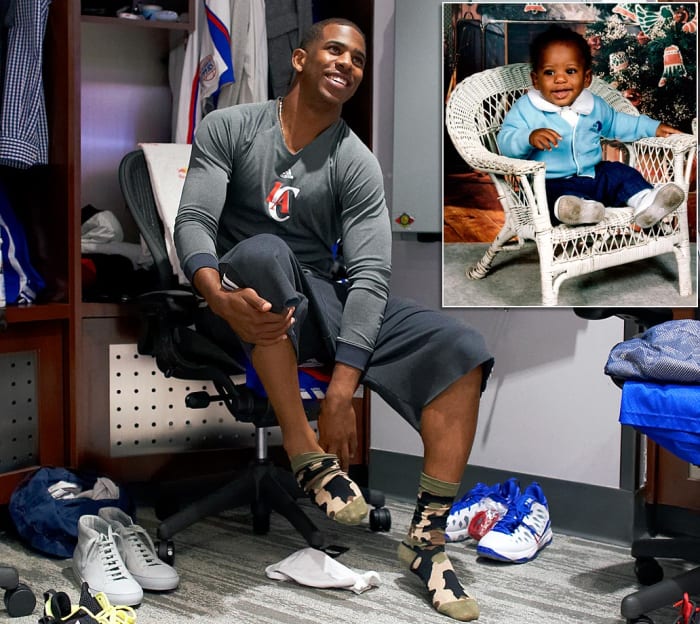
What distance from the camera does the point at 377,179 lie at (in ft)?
6.92

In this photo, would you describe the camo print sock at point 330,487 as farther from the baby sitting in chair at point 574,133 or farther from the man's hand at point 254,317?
the baby sitting in chair at point 574,133

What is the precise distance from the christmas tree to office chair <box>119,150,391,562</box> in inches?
47.1

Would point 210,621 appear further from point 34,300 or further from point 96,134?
point 96,134

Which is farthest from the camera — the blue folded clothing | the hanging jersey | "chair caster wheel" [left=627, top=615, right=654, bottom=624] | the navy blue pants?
the hanging jersey

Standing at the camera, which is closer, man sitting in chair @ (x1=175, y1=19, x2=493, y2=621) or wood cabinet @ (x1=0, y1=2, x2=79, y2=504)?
man sitting in chair @ (x1=175, y1=19, x2=493, y2=621)

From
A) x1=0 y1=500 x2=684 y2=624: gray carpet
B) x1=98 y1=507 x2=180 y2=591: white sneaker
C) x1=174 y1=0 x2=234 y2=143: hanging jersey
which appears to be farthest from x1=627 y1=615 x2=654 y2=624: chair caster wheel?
x1=174 y1=0 x2=234 y2=143: hanging jersey

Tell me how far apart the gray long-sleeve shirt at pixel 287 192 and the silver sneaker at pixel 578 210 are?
56 cm

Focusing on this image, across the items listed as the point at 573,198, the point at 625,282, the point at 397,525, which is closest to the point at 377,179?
the point at 573,198

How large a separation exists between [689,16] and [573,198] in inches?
22.0

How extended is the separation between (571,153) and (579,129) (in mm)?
66

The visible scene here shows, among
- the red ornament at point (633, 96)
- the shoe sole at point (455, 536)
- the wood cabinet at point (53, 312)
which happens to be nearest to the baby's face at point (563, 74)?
the red ornament at point (633, 96)

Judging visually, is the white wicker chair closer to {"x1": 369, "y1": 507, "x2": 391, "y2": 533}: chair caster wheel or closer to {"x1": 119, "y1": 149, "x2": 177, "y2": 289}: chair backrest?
{"x1": 369, "y1": 507, "x2": 391, "y2": 533}: chair caster wheel

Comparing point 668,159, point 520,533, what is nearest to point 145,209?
point 520,533

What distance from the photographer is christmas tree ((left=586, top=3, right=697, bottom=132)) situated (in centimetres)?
234
